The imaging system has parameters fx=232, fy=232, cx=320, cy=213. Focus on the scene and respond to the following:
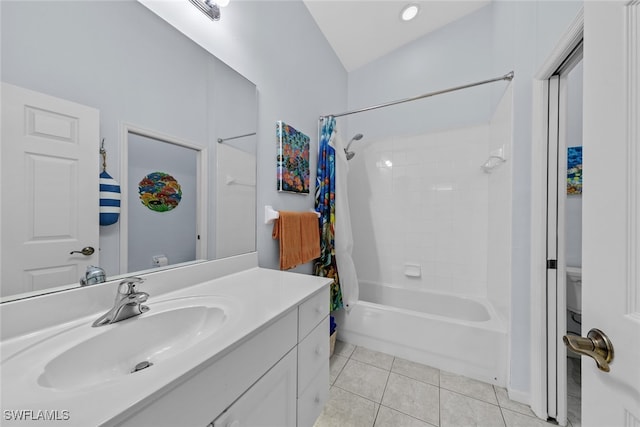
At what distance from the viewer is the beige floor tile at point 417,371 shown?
154 centimetres

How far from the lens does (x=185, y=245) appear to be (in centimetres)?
102

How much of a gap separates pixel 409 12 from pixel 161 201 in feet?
8.05

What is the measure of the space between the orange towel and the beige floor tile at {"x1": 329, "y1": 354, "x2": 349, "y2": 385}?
78cm

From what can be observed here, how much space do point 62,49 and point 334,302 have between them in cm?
192

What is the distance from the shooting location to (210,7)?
3.41ft

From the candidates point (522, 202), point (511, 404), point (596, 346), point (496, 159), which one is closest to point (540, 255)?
point (522, 202)

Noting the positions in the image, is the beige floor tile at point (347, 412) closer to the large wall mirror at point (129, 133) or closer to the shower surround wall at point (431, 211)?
the large wall mirror at point (129, 133)

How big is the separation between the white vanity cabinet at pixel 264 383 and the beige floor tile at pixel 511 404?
109 cm

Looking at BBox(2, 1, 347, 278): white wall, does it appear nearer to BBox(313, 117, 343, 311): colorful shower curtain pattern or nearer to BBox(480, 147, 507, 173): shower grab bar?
BBox(313, 117, 343, 311): colorful shower curtain pattern

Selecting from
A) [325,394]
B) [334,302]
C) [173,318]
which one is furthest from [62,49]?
[334,302]

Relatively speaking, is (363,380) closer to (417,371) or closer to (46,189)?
(417,371)

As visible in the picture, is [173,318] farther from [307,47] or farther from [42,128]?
[307,47]

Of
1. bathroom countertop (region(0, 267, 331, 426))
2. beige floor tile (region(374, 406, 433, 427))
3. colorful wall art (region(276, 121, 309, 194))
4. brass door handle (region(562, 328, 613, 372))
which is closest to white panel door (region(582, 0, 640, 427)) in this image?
brass door handle (region(562, 328, 613, 372))

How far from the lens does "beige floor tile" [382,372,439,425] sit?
4.20 feet
